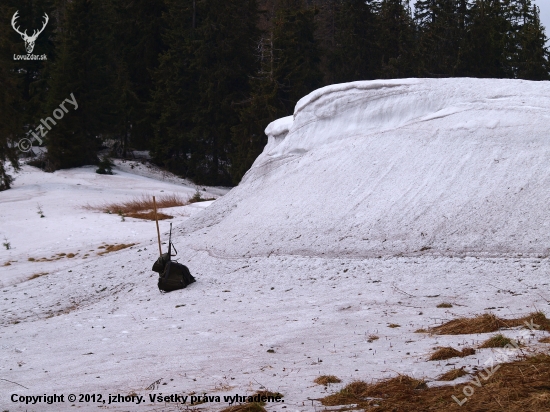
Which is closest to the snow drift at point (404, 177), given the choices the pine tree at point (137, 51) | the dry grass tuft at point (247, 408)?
the dry grass tuft at point (247, 408)

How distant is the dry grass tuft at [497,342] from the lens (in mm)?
5914

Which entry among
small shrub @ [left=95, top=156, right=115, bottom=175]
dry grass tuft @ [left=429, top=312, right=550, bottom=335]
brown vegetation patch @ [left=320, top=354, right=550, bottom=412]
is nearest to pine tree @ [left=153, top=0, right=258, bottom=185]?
small shrub @ [left=95, top=156, right=115, bottom=175]

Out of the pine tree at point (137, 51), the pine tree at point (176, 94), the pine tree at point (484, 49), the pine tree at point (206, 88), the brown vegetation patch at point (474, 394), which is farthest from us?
the pine tree at point (137, 51)

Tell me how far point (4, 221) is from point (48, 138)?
13.9 meters

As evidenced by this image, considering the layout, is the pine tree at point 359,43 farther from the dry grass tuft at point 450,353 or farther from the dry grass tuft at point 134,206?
the dry grass tuft at point 450,353

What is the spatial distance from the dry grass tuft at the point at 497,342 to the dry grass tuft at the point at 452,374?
724mm

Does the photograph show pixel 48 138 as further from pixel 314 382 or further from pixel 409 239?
pixel 314 382

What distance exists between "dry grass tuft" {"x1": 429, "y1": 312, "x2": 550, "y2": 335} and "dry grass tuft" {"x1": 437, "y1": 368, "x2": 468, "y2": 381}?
1.39 metres

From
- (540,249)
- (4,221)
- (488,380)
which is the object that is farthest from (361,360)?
(4,221)

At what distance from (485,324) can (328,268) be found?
412 centimetres

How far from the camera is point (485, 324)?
22.1 feet

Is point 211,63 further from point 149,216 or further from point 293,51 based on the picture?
point 149,216

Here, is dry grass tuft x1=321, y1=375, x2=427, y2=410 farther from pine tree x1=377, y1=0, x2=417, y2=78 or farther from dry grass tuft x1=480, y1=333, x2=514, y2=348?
pine tree x1=377, y1=0, x2=417, y2=78

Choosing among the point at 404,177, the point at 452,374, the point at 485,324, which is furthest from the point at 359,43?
the point at 452,374
